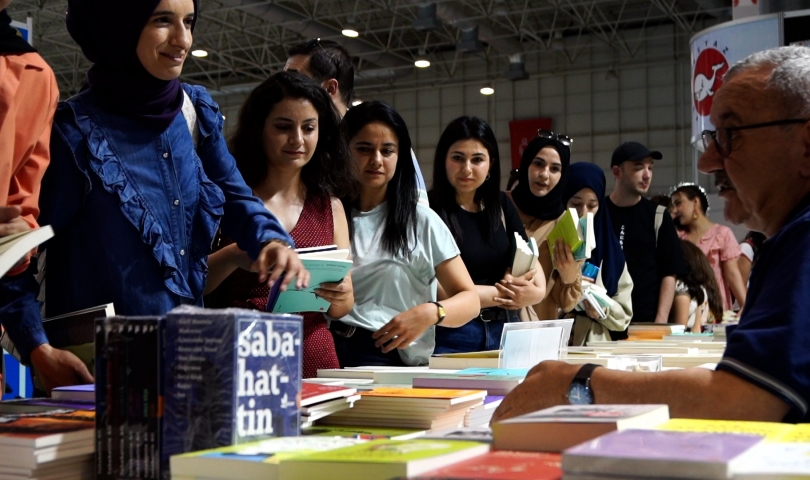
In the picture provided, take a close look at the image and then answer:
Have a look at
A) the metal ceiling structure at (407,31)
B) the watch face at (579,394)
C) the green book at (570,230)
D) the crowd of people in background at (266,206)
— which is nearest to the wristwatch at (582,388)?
the watch face at (579,394)

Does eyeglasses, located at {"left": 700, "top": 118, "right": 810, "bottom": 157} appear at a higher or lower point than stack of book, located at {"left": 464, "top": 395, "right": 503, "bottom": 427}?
higher

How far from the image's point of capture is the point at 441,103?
20.0 metres

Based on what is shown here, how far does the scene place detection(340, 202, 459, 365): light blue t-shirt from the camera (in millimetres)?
2621

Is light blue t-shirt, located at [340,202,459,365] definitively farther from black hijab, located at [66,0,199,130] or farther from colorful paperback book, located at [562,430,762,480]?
colorful paperback book, located at [562,430,762,480]

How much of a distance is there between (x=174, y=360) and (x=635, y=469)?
0.50 meters

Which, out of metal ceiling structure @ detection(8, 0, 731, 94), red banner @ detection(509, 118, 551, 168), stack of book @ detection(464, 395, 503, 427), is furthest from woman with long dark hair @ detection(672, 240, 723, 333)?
red banner @ detection(509, 118, 551, 168)

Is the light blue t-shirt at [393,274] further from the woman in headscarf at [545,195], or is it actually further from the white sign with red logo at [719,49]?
the white sign with red logo at [719,49]

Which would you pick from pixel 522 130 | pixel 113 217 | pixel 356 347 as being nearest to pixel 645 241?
pixel 356 347

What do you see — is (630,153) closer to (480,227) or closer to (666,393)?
(480,227)

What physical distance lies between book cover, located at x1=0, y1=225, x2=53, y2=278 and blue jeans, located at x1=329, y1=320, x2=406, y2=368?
63.0 inches

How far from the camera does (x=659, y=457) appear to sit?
2.46 feet

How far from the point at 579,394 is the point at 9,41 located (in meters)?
1.22

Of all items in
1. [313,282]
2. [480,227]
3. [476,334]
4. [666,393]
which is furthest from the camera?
[480,227]

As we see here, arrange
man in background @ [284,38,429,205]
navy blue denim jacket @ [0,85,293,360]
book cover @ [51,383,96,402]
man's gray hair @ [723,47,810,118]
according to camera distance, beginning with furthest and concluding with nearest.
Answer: man in background @ [284,38,429,205] < navy blue denim jacket @ [0,85,293,360] < man's gray hair @ [723,47,810,118] < book cover @ [51,383,96,402]
